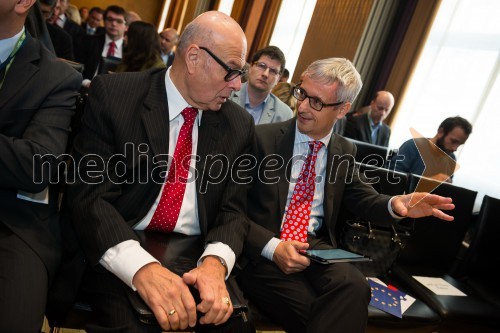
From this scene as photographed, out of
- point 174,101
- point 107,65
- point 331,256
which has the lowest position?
point 331,256

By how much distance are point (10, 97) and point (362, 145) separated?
2997mm

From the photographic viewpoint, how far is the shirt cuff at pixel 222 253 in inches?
61.6

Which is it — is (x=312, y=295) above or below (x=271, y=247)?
below

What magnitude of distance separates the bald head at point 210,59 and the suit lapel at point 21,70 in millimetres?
567

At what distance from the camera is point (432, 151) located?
209 cm

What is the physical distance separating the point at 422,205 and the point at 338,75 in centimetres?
82

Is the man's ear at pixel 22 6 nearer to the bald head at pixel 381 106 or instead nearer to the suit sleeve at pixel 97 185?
the suit sleeve at pixel 97 185

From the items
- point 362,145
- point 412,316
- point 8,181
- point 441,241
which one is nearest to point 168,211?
point 8,181

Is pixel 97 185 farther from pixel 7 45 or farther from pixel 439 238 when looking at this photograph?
pixel 439 238

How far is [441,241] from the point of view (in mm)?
2955

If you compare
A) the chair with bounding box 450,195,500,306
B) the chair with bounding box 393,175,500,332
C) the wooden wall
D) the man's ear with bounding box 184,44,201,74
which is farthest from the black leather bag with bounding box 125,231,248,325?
the wooden wall

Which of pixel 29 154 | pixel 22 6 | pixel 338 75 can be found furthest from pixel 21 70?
pixel 338 75

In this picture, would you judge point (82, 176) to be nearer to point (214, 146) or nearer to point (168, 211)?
point (168, 211)

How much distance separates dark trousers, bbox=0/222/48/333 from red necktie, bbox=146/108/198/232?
0.47 meters
